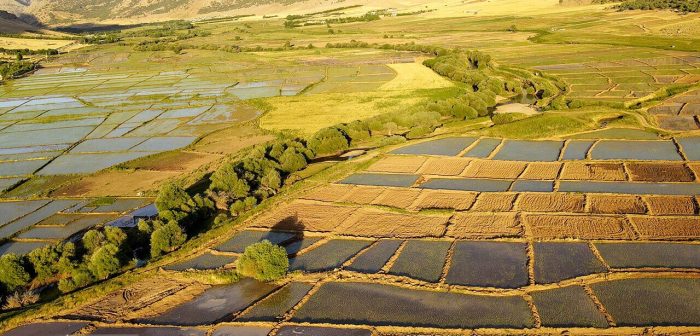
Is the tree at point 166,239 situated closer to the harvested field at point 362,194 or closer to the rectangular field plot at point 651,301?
the harvested field at point 362,194

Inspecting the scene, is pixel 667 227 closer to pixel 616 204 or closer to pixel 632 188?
pixel 616 204

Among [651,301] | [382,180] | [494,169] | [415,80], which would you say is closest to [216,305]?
[382,180]

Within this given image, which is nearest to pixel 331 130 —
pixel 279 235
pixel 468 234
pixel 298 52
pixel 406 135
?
pixel 406 135

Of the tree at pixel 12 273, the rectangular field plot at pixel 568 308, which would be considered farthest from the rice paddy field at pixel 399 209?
the tree at pixel 12 273

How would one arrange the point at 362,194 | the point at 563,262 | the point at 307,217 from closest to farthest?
the point at 563,262 < the point at 307,217 < the point at 362,194

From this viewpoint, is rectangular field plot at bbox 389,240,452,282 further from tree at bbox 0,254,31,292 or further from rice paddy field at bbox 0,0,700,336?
tree at bbox 0,254,31,292
